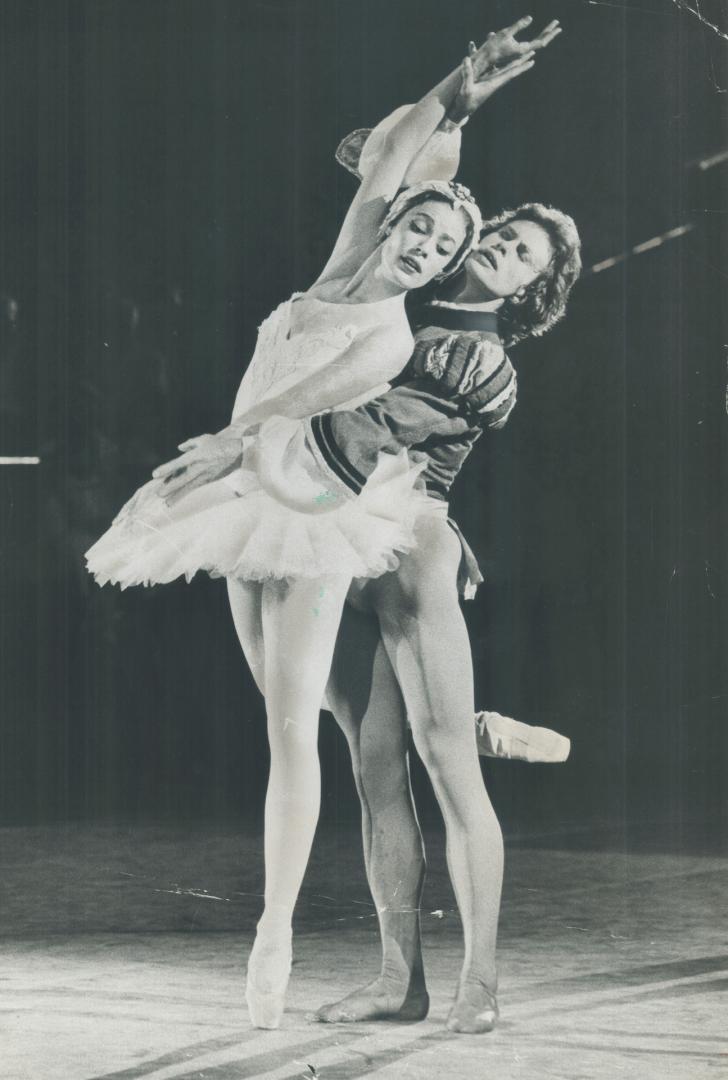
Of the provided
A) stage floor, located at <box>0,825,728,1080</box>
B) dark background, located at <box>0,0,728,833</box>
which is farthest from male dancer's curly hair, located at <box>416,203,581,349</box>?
stage floor, located at <box>0,825,728,1080</box>

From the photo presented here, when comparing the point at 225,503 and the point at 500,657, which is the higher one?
the point at 225,503

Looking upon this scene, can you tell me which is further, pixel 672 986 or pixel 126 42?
pixel 126 42

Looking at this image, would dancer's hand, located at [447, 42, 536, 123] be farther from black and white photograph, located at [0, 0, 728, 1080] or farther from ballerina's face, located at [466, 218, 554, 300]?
ballerina's face, located at [466, 218, 554, 300]

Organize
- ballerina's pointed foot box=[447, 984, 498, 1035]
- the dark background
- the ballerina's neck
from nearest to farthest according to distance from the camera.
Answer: ballerina's pointed foot box=[447, 984, 498, 1035]
the ballerina's neck
the dark background

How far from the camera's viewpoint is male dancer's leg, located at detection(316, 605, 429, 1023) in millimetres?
4406

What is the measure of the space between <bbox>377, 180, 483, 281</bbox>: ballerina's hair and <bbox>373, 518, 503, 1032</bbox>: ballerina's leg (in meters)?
0.79

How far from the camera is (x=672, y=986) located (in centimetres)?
448

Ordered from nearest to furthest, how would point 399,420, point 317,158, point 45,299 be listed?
point 399,420, point 317,158, point 45,299

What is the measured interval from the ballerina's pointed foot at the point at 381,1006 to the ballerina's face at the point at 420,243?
1975 millimetres

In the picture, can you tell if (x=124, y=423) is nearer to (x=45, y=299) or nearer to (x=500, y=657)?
(x=45, y=299)

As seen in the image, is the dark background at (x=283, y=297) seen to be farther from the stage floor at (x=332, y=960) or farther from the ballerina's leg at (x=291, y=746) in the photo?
the ballerina's leg at (x=291, y=746)

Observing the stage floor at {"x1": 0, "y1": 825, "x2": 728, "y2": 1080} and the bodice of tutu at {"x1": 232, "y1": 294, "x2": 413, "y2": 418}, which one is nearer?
the stage floor at {"x1": 0, "y1": 825, "x2": 728, "y2": 1080}

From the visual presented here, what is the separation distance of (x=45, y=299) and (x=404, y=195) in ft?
4.47

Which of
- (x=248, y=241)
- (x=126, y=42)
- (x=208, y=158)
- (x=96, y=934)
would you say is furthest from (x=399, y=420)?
(x=96, y=934)
